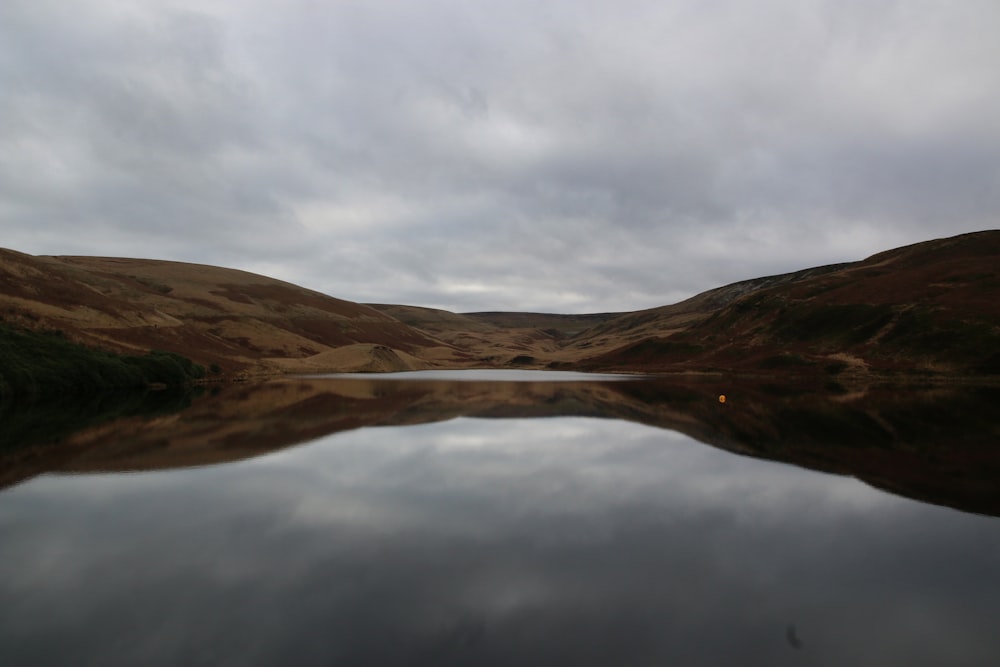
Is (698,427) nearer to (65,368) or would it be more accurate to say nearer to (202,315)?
(65,368)

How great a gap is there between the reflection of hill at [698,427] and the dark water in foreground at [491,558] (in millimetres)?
345

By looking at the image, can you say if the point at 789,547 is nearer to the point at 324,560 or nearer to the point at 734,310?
the point at 324,560

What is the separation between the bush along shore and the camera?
35406mm

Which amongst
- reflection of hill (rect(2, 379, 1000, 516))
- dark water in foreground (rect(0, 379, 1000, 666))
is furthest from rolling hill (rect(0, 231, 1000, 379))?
dark water in foreground (rect(0, 379, 1000, 666))

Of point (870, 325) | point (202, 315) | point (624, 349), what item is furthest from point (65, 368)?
point (624, 349)

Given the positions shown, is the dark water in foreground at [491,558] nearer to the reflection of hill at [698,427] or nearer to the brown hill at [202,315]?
the reflection of hill at [698,427]

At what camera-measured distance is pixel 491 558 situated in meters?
8.66

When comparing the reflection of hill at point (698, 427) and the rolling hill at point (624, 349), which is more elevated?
the rolling hill at point (624, 349)

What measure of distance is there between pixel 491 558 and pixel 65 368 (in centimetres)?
4303

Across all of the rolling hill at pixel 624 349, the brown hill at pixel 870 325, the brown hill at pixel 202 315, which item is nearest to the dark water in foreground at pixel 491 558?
the brown hill at pixel 202 315

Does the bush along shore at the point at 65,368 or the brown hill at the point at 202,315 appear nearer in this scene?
the bush along shore at the point at 65,368

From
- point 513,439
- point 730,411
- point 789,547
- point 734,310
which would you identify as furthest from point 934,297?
point 789,547

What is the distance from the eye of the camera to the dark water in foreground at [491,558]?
6.18 meters

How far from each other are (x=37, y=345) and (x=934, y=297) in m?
94.4
